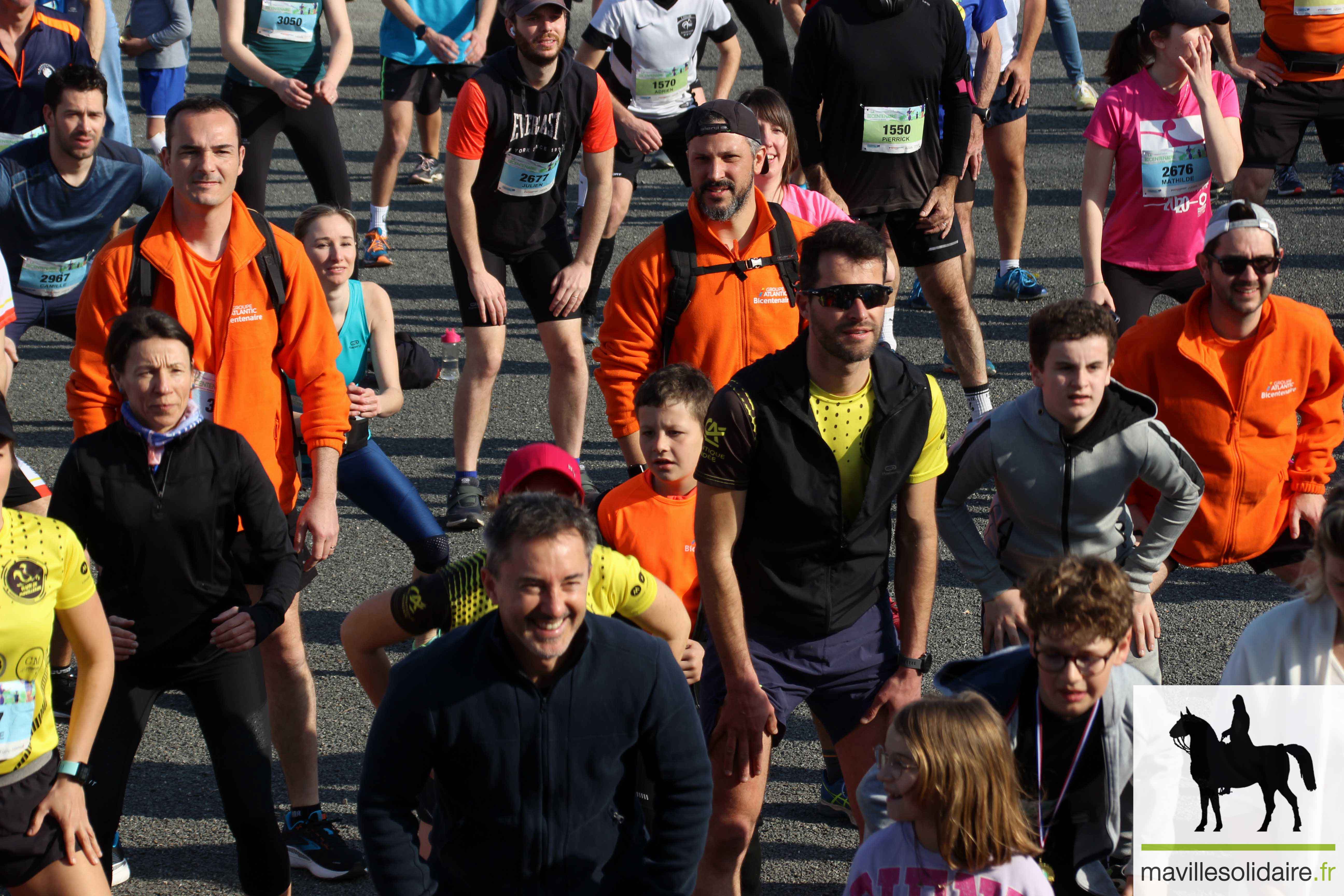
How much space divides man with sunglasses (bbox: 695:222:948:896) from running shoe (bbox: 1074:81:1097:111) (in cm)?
1049

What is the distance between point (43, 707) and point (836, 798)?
234cm

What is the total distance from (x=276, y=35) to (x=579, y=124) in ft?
9.76

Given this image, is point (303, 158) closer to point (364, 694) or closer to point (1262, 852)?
point (364, 694)

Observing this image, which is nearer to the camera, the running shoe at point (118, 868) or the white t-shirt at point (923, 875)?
the white t-shirt at point (923, 875)

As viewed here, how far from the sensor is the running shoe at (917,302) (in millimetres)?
9273

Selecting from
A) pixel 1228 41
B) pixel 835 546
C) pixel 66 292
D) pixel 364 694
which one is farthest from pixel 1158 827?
pixel 1228 41

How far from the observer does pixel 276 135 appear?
27.7 feet

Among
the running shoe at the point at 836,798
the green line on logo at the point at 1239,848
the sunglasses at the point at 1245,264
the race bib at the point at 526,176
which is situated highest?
the race bib at the point at 526,176

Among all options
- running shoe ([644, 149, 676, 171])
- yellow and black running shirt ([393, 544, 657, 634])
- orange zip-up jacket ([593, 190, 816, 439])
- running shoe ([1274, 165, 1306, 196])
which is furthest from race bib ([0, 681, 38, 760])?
running shoe ([1274, 165, 1306, 196])

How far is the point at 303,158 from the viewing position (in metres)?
8.50

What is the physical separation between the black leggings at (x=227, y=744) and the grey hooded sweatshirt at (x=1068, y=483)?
1.93m

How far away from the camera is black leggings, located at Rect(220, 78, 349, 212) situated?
8.30m

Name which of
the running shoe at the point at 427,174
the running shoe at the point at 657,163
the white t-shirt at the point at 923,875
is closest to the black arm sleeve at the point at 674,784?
the white t-shirt at the point at 923,875

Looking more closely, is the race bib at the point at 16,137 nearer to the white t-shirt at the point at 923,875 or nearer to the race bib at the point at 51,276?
the race bib at the point at 51,276
